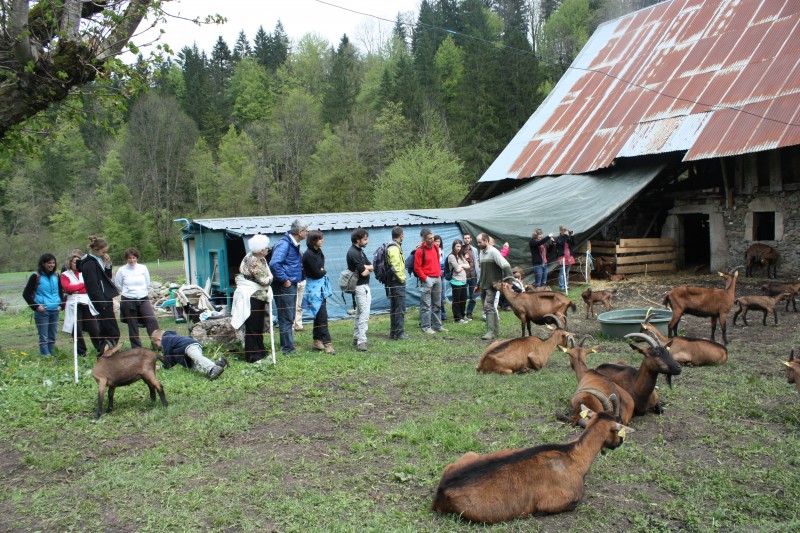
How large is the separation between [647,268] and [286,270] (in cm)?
1368

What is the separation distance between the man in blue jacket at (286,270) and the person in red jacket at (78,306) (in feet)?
9.17

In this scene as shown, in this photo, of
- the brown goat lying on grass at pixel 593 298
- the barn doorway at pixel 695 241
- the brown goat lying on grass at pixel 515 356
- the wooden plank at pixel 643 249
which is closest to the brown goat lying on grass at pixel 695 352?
the brown goat lying on grass at pixel 515 356

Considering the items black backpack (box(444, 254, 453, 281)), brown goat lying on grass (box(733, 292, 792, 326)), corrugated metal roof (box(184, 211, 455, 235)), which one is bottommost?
brown goat lying on grass (box(733, 292, 792, 326))

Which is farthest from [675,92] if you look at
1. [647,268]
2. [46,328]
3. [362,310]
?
[46,328]

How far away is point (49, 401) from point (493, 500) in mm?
5674

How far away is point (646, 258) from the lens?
18906mm

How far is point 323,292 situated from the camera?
31.1 ft

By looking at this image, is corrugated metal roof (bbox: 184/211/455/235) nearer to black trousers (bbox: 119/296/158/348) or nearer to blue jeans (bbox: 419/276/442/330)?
blue jeans (bbox: 419/276/442/330)

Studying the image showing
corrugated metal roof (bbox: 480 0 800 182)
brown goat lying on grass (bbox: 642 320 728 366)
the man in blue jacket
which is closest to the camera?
brown goat lying on grass (bbox: 642 320 728 366)

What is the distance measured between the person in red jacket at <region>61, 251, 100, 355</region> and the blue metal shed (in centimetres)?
421

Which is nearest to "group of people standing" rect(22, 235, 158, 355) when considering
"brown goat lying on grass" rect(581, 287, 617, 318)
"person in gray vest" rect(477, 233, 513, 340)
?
"person in gray vest" rect(477, 233, 513, 340)

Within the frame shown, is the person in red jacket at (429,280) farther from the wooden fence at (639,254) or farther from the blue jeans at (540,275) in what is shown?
the wooden fence at (639,254)

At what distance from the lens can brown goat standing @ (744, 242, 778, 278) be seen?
55.1ft

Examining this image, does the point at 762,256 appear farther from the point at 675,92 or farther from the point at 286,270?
the point at 286,270
